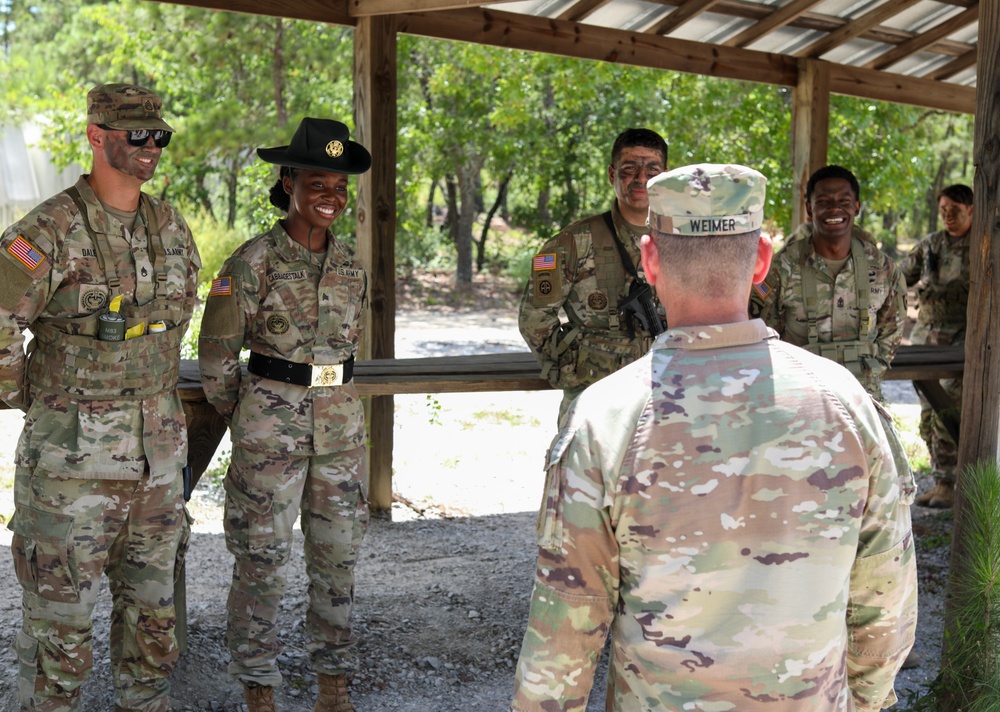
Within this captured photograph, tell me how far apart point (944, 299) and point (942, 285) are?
10 cm

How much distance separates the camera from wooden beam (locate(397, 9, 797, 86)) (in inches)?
222

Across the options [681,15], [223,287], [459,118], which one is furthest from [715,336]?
[459,118]

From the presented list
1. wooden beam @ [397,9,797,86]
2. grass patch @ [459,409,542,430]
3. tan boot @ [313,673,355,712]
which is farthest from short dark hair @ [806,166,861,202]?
grass patch @ [459,409,542,430]

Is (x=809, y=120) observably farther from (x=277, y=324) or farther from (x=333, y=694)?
(x=333, y=694)

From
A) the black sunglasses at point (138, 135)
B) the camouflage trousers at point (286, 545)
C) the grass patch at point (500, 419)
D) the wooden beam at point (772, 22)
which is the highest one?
the wooden beam at point (772, 22)

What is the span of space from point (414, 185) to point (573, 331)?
10628 mm

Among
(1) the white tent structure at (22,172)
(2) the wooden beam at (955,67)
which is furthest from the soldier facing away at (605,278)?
(1) the white tent structure at (22,172)

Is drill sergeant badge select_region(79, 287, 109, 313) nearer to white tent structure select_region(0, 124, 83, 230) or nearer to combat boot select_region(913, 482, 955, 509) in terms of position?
combat boot select_region(913, 482, 955, 509)

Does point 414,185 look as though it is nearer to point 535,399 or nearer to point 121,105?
point 535,399

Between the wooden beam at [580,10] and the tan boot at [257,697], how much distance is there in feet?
12.3

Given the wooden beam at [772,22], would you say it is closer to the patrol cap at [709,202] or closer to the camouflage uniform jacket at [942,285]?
the camouflage uniform jacket at [942,285]

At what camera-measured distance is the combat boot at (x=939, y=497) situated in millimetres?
7016

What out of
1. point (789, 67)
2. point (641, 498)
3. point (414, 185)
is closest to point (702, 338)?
point (641, 498)

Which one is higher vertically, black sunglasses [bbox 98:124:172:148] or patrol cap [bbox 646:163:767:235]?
black sunglasses [bbox 98:124:172:148]
